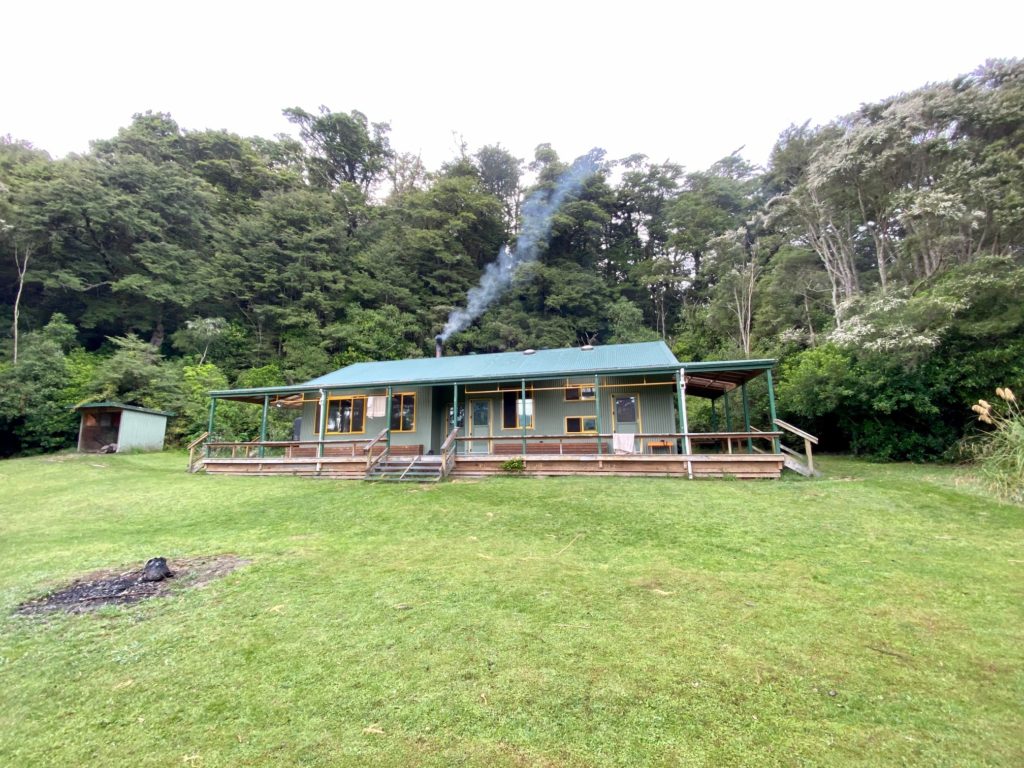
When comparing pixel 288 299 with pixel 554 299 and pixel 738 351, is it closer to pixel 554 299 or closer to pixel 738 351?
pixel 554 299

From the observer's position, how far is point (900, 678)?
2.64m

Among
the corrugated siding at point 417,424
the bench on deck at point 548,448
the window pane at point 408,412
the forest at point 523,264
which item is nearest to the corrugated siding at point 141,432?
the forest at point 523,264

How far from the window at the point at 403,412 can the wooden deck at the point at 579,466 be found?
308 cm

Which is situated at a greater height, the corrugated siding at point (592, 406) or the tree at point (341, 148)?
the tree at point (341, 148)

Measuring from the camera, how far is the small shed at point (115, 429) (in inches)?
734

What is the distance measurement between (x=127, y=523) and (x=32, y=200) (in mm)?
29593

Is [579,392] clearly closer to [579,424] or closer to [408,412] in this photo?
[579,424]

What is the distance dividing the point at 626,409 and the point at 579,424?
Result: 1.52 metres

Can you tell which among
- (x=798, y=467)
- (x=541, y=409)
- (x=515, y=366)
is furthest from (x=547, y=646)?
(x=515, y=366)

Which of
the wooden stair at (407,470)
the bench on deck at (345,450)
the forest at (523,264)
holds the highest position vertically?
the forest at (523,264)

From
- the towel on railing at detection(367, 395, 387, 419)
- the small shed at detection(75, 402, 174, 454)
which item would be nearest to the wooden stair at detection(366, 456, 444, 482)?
the towel on railing at detection(367, 395, 387, 419)

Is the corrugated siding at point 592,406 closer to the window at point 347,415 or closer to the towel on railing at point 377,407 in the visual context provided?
the towel on railing at point 377,407

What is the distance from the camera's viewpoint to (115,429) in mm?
19141

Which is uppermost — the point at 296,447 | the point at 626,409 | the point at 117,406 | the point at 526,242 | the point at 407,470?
the point at 526,242
